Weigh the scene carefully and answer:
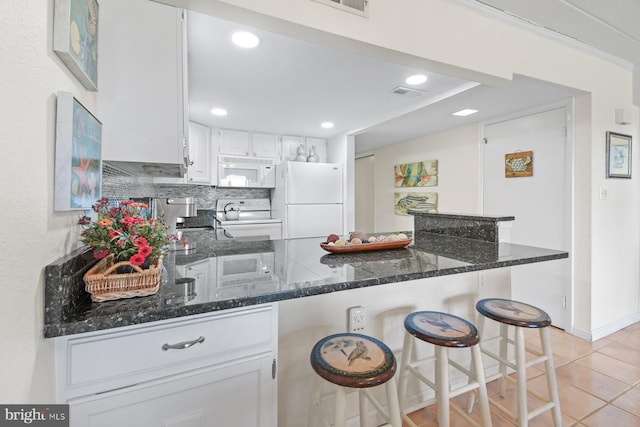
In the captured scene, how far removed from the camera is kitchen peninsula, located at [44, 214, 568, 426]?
70 centimetres

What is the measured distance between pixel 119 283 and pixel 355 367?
2.42 ft

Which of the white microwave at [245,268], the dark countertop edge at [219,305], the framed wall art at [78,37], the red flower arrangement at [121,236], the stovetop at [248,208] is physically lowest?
the dark countertop edge at [219,305]

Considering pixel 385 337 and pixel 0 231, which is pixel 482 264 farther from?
pixel 0 231

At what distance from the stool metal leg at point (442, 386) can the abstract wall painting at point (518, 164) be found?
2.55m

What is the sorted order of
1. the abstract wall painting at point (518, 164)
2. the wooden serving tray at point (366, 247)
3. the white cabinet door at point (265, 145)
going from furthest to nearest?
the white cabinet door at point (265, 145) < the abstract wall painting at point (518, 164) < the wooden serving tray at point (366, 247)

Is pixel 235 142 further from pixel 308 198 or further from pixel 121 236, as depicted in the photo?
pixel 121 236

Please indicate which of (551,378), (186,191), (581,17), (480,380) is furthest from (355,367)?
(186,191)

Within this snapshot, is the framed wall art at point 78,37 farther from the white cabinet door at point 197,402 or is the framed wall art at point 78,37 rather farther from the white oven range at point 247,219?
the white oven range at point 247,219

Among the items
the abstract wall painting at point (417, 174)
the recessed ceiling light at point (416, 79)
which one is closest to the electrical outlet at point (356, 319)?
the recessed ceiling light at point (416, 79)

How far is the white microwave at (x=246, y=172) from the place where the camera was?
380 cm

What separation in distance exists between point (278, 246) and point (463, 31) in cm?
176

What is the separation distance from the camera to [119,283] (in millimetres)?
771

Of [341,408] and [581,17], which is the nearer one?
[341,408]

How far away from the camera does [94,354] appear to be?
0.72m
